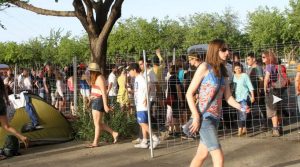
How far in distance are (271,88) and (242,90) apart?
0.58 m

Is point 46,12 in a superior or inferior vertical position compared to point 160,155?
superior

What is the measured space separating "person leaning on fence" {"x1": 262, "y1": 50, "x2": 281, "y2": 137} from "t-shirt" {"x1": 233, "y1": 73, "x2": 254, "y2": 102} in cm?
35

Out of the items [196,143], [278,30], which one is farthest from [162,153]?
[278,30]

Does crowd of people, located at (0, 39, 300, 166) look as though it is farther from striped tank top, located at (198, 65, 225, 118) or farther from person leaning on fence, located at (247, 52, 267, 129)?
striped tank top, located at (198, 65, 225, 118)

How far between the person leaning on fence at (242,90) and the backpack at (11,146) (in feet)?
14.3

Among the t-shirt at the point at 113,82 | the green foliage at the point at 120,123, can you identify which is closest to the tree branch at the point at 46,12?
the t-shirt at the point at 113,82

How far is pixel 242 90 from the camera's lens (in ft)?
32.5

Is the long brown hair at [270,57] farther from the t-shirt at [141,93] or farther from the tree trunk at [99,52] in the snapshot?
the tree trunk at [99,52]

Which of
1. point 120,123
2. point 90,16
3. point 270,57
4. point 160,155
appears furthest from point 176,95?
point 90,16

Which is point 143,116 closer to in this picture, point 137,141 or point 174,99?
point 137,141

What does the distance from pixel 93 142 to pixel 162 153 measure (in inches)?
62.1

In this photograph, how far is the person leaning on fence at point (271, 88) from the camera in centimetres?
977

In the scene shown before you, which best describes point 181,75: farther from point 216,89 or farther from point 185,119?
point 216,89

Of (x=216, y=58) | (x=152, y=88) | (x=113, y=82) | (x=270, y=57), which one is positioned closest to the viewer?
(x=216, y=58)
